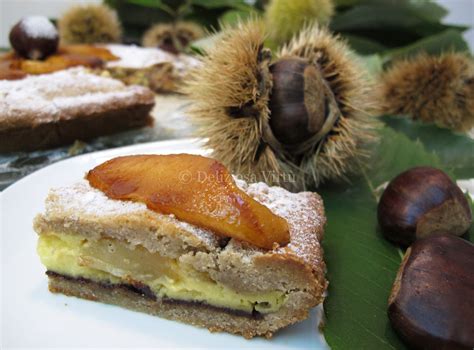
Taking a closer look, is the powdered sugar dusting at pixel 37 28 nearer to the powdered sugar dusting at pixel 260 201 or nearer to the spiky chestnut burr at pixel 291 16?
the spiky chestnut burr at pixel 291 16

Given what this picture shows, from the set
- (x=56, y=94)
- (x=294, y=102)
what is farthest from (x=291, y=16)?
(x=56, y=94)

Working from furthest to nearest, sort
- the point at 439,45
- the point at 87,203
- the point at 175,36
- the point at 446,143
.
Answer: the point at 175,36, the point at 439,45, the point at 446,143, the point at 87,203

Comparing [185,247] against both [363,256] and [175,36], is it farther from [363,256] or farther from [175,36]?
[175,36]

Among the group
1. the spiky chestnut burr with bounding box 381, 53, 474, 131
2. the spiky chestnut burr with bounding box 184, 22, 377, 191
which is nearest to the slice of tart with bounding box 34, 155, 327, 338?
the spiky chestnut burr with bounding box 184, 22, 377, 191

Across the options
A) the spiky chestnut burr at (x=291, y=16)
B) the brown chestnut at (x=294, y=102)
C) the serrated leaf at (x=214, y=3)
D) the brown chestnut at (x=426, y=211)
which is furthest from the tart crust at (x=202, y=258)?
the serrated leaf at (x=214, y=3)

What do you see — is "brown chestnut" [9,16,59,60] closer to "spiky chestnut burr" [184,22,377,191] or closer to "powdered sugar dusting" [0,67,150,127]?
"powdered sugar dusting" [0,67,150,127]

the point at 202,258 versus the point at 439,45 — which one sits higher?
the point at 439,45
